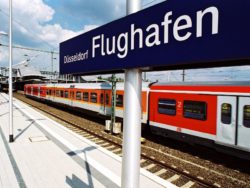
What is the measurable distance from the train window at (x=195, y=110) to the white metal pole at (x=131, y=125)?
776 cm

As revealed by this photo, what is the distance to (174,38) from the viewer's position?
171 centimetres

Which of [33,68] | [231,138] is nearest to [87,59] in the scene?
[231,138]

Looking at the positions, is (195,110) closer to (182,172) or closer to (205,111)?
(205,111)

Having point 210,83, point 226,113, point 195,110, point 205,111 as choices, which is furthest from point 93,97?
point 226,113

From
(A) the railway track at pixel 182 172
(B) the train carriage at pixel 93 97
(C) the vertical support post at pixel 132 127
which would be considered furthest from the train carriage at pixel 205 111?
(C) the vertical support post at pixel 132 127

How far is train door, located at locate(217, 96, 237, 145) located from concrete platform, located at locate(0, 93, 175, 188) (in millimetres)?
3161

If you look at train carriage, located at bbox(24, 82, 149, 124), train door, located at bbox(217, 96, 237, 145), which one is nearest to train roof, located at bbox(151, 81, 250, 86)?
train door, located at bbox(217, 96, 237, 145)

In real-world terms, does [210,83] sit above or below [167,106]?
above

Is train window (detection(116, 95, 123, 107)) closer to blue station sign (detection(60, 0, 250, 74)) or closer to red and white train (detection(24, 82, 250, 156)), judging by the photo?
red and white train (detection(24, 82, 250, 156))

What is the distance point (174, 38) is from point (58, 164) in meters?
7.72

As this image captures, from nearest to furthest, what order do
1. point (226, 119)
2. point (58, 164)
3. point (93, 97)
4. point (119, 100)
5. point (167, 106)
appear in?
point (58, 164), point (226, 119), point (167, 106), point (119, 100), point (93, 97)

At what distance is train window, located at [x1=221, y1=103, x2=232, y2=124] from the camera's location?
8.45 metres

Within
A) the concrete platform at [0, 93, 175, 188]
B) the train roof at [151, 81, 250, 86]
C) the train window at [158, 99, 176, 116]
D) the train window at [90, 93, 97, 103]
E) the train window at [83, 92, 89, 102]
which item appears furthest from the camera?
the train window at [83, 92, 89, 102]

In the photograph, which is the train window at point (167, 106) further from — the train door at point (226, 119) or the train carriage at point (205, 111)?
the train door at point (226, 119)
